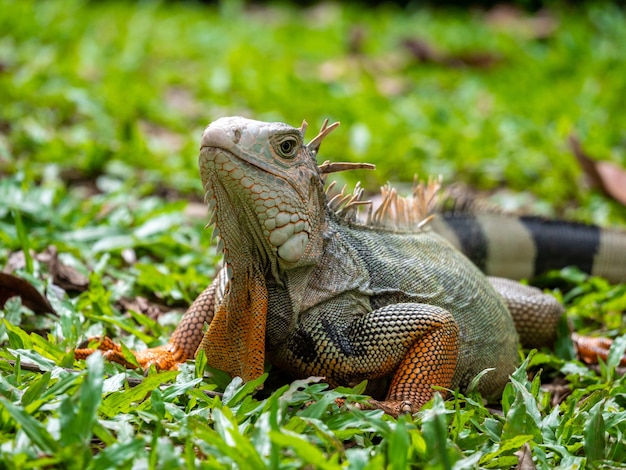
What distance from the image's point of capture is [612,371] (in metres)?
3.60

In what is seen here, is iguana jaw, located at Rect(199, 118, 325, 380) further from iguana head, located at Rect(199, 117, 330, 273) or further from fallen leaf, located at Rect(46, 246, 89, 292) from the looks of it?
fallen leaf, located at Rect(46, 246, 89, 292)

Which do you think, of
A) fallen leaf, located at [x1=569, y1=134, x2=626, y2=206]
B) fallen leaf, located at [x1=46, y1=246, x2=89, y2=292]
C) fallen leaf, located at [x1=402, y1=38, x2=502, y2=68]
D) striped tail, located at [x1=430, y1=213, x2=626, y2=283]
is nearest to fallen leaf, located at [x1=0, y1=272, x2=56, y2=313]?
fallen leaf, located at [x1=46, y1=246, x2=89, y2=292]

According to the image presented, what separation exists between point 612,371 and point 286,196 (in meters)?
Answer: 1.79

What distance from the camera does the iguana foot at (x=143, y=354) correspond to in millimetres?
3121

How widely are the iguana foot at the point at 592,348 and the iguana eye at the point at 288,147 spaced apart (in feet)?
6.48

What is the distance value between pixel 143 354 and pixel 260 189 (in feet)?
3.05

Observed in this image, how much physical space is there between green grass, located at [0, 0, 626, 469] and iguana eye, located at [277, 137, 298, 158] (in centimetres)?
82

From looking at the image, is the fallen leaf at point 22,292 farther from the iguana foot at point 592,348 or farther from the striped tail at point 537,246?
the iguana foot at point 592,348

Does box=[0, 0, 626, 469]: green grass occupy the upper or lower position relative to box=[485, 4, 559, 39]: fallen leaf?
lower

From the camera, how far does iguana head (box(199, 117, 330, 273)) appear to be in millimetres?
2752

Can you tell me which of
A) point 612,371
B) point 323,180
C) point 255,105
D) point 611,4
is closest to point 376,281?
point 323,180

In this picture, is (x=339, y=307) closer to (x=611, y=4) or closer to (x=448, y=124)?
(x=448, y=124)

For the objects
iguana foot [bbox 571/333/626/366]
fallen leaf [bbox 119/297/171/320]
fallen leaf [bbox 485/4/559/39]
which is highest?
fallen leaf [bbox 485/4/559/39]

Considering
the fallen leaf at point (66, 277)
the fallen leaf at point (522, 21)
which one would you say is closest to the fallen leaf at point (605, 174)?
the fallen leaf at point (66, 277)
